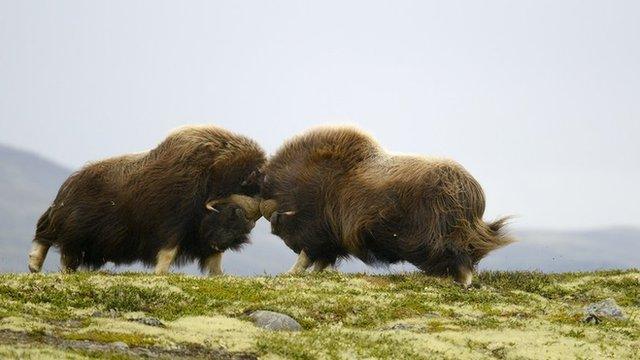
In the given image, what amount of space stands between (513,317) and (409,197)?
2.96 meters

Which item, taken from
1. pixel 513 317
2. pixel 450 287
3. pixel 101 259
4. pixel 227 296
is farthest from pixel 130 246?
pixel 513 317

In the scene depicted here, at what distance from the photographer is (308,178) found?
59.1 feet

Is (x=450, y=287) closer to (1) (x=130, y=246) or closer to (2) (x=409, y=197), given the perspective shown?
(2) (x=409, y=197)

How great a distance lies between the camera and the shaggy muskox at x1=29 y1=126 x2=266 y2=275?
57.1 feet

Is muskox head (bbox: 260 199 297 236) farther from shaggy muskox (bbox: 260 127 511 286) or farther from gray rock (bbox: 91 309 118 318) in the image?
gray rock (bbox: 91 309 118 318)

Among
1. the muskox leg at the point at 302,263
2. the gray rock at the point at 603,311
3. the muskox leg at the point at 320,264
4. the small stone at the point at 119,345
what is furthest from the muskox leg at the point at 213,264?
the small stone at the point at 119,345

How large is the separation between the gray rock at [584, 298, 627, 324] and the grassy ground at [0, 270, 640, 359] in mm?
151

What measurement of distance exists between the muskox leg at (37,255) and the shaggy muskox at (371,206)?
11.9 feet

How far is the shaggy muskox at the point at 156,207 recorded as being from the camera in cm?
1741

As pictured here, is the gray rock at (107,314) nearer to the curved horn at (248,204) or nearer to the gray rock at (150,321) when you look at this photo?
the gray rock at (150,321)

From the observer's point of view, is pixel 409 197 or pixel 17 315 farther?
pixel 409 197

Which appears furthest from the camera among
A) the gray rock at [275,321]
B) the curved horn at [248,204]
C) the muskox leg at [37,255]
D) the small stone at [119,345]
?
the curved horn at [248,204]

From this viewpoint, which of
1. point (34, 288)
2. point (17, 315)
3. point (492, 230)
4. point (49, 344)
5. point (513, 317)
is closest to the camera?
point (49, 344)

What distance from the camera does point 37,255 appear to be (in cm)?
1780
